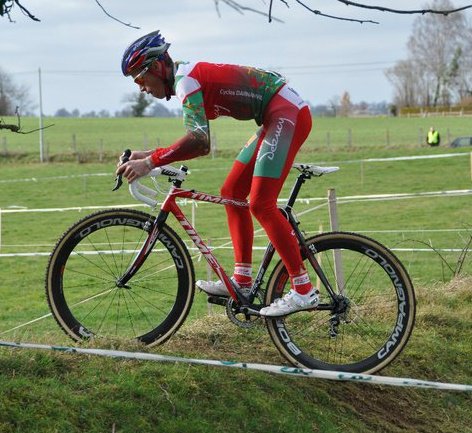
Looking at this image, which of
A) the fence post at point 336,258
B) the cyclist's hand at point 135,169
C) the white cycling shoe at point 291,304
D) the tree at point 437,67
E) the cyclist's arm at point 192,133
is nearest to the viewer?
the cyclist's arm at point 192,133

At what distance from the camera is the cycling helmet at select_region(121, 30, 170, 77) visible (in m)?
5.63

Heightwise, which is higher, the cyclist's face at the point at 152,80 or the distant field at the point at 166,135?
the cyclist's face at the point at 152,80

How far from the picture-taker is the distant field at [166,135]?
195 ft

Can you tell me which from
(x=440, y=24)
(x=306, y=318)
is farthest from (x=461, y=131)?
(x=306, y=318)

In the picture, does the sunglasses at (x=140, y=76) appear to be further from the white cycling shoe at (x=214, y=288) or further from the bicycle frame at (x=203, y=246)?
the white cycling shoe at (x=214, y=288)

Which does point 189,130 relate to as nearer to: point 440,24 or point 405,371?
point 405,371

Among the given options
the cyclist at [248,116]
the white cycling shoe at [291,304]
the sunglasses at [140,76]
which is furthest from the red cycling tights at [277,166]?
the sunglasses at [140,76]

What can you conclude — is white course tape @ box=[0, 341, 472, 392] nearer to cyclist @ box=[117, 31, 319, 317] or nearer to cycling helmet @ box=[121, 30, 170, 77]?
cyclist @ box=[117, 31, 319, 317]

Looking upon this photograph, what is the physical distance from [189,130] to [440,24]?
129m

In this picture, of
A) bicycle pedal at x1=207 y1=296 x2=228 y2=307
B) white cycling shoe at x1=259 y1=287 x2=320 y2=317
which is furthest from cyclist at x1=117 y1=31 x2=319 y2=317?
bicycle pedal at x1=207 y1=296 x2=228 y2=307

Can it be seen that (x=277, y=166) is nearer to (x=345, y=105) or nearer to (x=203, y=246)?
(x=203, y=246)

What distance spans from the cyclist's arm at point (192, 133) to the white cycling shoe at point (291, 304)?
1.08m

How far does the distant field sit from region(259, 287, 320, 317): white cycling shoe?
162 feet

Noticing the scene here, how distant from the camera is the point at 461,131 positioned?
73438 mm
